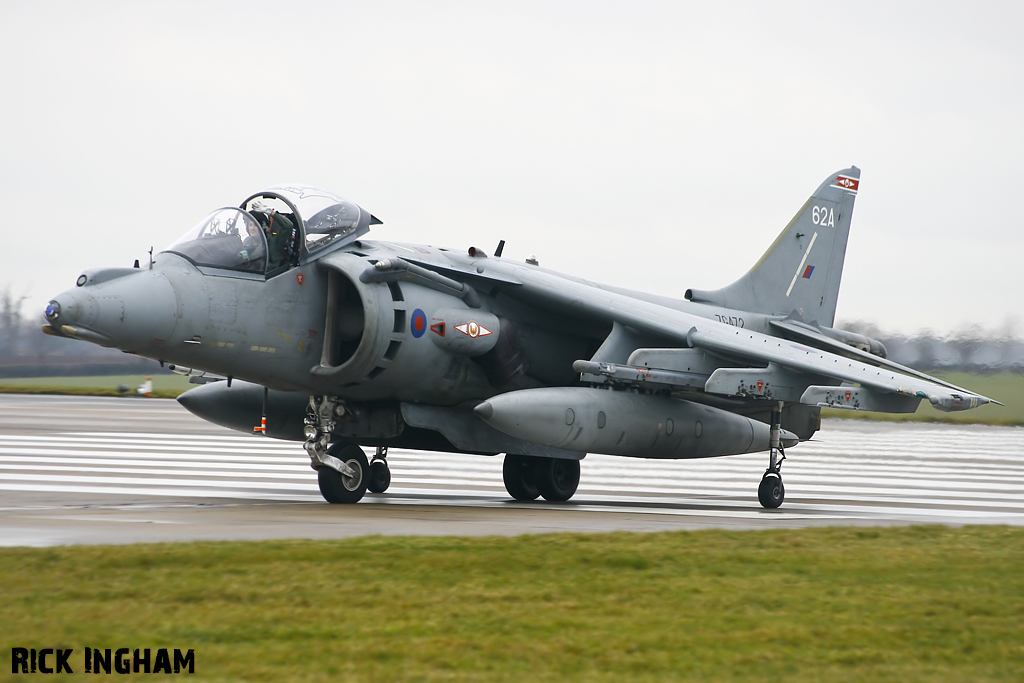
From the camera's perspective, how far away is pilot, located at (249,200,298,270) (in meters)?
10.9

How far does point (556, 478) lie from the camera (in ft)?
42.9

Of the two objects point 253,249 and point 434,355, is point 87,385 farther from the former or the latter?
point 253,249

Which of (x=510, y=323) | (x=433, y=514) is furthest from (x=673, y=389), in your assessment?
(x=433, y=514)

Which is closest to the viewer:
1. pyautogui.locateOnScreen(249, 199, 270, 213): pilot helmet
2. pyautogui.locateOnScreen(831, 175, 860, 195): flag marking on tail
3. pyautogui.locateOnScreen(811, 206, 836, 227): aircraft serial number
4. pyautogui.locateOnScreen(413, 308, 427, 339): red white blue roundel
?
pyautogui.locateOnScreen(249, 199, 270, 213): pilot helmet

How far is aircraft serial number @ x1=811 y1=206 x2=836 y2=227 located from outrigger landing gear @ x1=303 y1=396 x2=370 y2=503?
26.1 feet

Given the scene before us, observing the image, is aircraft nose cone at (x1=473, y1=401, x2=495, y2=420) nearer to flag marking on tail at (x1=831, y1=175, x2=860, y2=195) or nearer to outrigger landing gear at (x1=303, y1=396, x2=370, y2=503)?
outrigger landing gear at (x1=303, y1=396, x2=370, y2=503)

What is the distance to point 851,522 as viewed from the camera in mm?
10578

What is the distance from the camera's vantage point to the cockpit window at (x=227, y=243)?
1041 cm

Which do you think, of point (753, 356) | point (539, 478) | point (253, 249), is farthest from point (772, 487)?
point (253, 249)

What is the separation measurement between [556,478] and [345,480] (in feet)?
9.35

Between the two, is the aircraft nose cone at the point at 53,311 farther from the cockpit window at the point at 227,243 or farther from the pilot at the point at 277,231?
the pilot at the point at 277,231

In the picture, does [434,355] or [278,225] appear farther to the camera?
[434,355]

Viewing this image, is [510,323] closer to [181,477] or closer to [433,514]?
[433,514]

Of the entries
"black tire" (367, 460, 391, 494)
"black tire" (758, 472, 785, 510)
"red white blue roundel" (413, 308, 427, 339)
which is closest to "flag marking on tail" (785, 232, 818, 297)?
"black tire" (758, 472, 785, 510)
